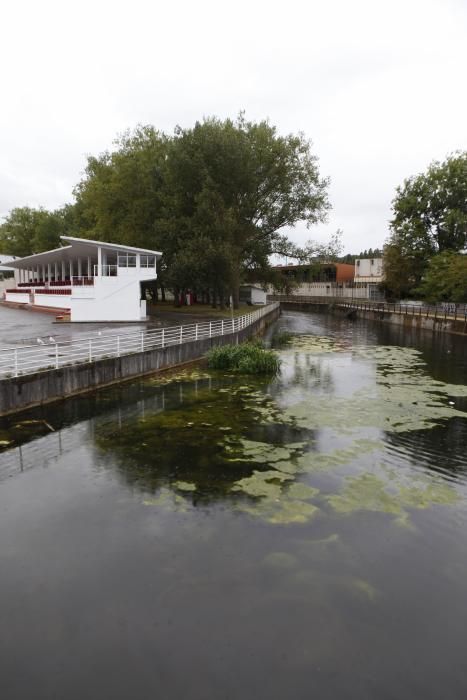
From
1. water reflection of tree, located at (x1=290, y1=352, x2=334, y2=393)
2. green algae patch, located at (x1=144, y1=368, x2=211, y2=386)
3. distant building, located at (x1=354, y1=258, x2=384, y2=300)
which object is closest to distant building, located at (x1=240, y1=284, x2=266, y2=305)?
distant building, located at (x1=354, y1=258, x2=384, y2=300)

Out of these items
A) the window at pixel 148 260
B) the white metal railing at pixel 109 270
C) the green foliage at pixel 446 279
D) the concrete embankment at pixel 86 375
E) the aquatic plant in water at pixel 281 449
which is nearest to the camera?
the aquatic plant in water at pixel 281 449

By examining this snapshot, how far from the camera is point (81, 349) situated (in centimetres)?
2225

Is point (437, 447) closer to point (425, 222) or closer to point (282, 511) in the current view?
point (282, 511)

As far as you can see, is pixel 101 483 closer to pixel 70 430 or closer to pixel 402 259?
pixel 70 430

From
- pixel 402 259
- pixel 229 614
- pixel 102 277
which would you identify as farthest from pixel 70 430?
pixel 402 259

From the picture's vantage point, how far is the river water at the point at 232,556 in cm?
589

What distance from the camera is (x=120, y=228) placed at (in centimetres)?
5412

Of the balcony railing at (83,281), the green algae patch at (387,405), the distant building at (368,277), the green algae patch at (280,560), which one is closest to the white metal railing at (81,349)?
the green algae patch at (387,405)

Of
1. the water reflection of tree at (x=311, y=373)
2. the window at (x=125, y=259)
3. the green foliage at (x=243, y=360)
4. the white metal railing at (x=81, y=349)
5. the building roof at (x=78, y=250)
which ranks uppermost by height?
the building roof at (x=78, y=250)

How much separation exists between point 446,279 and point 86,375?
168 feet

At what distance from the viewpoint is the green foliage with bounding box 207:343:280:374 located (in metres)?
24.9

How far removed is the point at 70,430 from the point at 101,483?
14.2 feet

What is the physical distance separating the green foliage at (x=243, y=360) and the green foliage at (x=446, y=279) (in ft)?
130

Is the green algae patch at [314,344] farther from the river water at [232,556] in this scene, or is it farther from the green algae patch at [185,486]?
the green algae patch at [185,486]
